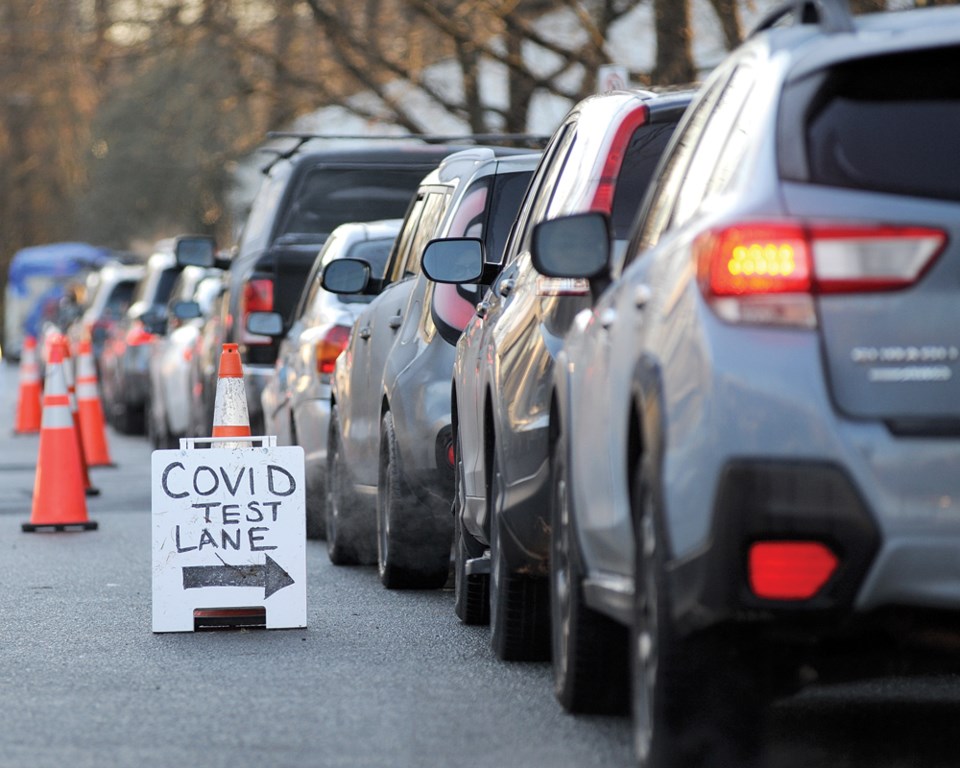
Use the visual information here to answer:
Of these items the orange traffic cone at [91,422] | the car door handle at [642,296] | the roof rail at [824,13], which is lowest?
the orange traffic cone at [91,422]

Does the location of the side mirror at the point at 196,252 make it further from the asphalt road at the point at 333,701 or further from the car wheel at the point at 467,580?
the car wheel at the point at 467,580

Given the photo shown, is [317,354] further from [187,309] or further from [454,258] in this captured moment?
[187,309]

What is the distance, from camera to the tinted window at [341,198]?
16.1m

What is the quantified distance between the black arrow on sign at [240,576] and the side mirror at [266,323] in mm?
5444

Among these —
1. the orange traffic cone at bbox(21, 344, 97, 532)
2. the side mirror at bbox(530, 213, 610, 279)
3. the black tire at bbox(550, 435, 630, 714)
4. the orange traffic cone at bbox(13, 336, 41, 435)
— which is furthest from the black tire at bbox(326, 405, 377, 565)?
the orange traffic cone at bbox(13, 336, 41, 435)

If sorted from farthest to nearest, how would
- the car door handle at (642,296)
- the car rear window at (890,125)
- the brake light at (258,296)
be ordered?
the brake light at (258,296) < the car door handle at (642,296) < the car rear window at (890,125)

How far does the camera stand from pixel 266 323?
47.1ft

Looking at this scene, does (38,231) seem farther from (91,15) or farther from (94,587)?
(94,587)

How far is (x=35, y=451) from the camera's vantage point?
23.7 meters

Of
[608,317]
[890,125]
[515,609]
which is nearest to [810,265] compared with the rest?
[890,125]

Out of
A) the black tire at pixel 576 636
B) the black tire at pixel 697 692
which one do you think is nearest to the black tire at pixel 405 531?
the black tire at pixel 576 636

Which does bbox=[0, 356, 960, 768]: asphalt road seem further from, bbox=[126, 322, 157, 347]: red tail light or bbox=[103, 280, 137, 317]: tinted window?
bbox=[103, 280, 137, 317]: tinted window

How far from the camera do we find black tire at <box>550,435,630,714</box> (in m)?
6.53

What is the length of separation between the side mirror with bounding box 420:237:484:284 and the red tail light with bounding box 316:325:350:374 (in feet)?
11.0
